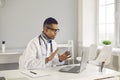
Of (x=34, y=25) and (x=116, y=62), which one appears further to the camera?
(x=34, y=25)

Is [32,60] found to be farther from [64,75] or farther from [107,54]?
[107,54]

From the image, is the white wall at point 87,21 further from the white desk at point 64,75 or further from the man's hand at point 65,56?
the white desk at point 64,75

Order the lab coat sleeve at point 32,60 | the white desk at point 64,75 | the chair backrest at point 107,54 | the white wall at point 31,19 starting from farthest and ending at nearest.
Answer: the white wall at point 31,19
the chair backrest at point 107,54
the lab coat sleeve at point 32,60
the white desk at point 64,75

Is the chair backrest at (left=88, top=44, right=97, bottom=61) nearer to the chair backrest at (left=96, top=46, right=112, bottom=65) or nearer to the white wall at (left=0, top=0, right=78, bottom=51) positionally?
the chair backrest at (left=96, top=46, right=112, bottom=65)

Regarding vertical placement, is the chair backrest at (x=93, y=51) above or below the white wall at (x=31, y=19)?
below

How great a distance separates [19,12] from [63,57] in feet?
7.04

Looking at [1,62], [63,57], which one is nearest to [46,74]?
[63,57]

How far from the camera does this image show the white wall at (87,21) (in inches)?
180

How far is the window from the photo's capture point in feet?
13.9

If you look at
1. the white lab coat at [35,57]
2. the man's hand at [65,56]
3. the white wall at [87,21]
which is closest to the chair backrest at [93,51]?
the white wall at [87,21]

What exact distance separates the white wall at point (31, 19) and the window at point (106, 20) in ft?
1.83

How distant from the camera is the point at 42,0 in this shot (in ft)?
14.2

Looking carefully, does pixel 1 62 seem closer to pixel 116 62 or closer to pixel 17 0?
pixel 17 0

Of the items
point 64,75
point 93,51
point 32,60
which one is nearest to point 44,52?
point 32,60
